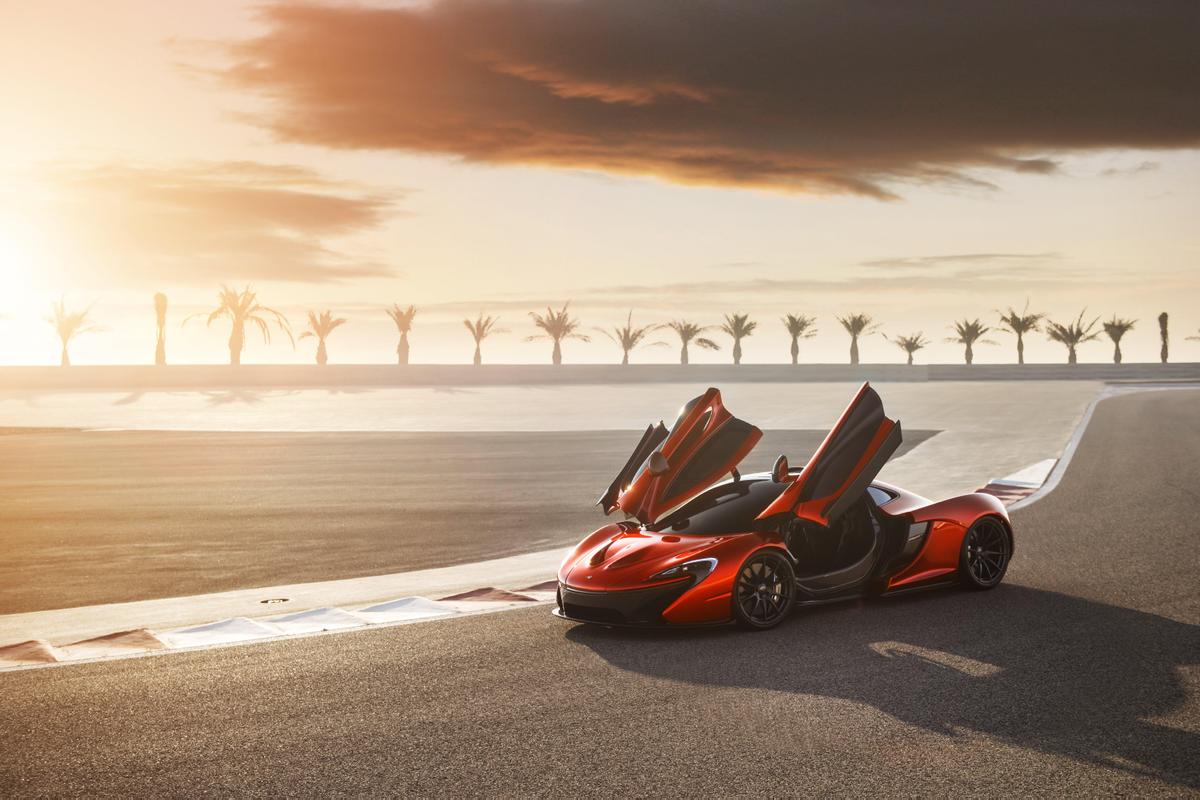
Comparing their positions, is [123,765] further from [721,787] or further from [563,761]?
[721,787]

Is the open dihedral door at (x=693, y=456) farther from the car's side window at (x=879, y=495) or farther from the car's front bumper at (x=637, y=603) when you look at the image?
the car's side window at (x=879, y=495)

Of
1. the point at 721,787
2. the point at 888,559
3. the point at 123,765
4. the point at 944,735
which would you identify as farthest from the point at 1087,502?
the point at 123,765

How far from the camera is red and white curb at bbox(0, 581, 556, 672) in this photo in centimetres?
835

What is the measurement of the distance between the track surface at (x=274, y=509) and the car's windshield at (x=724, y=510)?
147 inches

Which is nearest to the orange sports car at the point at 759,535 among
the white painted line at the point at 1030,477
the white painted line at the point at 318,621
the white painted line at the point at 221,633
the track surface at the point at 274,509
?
the white painted line at the point at 318,621

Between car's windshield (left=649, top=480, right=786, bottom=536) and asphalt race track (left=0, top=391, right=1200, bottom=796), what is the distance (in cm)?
81

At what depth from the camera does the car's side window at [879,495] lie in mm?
9609

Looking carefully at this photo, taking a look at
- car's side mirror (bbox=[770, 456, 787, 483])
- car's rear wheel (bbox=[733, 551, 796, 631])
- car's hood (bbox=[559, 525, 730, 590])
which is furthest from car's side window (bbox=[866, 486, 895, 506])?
car's hood (bbox=[559, 525, 730, 590])

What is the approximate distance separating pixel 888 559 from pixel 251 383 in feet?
219

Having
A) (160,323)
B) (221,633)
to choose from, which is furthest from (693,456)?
(160,323)

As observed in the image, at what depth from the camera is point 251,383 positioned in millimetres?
72000

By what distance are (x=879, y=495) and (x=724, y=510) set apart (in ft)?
4.77

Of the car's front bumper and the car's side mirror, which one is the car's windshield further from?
the car's front bumper

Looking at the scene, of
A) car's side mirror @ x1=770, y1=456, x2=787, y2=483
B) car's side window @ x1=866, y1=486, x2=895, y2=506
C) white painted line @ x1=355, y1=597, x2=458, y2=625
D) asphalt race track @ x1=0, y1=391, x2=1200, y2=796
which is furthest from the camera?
car's side window @ x1=866, y1=486, x2=895, y2=506
